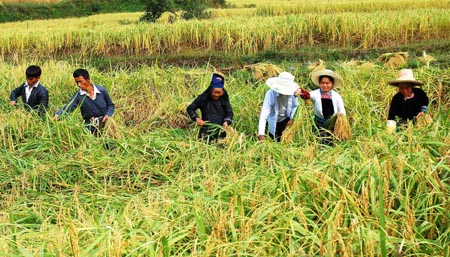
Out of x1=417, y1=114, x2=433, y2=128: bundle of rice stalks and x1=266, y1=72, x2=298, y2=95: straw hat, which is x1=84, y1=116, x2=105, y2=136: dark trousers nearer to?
x1=266, y1=72, x2=298, y2=95: straw hat

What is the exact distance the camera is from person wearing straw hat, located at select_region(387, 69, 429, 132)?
13.1 ft

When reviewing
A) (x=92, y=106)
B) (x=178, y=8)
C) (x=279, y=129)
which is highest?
(x=178, y=8)

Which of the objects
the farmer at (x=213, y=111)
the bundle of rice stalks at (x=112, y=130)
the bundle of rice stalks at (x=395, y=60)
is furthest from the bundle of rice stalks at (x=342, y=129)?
the bundle of rice stalks at (x=395, y=60)

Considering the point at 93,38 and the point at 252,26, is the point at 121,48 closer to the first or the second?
the point at 93,38

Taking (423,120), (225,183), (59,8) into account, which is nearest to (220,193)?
(225,183)

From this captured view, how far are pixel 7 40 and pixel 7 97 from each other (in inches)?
177

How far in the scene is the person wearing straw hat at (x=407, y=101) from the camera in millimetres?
3990

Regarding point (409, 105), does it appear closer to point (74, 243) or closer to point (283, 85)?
point (283, 85)

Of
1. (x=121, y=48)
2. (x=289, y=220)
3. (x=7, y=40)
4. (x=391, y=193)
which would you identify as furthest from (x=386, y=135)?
(x=7, y=40)

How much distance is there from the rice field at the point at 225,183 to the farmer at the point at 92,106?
11 centimetres

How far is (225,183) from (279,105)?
1502 millimetres

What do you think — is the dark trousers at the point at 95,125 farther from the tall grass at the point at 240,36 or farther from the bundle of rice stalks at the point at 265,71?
the tall grass at the point at 240,36

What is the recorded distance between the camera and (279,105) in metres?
4.35

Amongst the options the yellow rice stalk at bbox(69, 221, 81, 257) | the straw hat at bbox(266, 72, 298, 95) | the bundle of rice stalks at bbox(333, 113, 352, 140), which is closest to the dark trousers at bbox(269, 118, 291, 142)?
the straw hat at bbox(266, 72, 298, 95)
